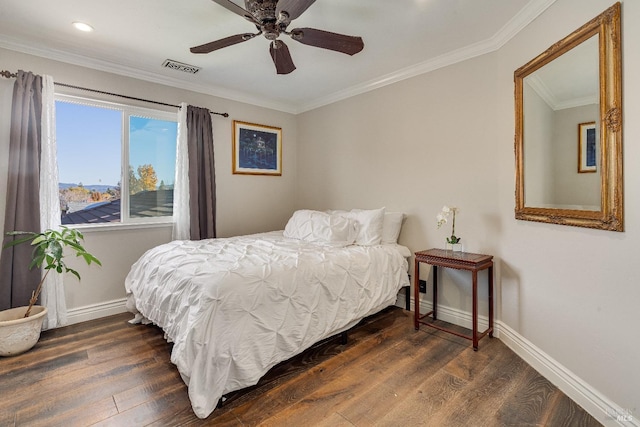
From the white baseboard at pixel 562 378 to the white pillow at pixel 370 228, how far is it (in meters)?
1.02

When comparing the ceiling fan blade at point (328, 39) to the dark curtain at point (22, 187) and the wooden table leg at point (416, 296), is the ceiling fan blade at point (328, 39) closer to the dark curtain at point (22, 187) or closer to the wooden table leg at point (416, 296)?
the wooden table leg at point (416, 296)

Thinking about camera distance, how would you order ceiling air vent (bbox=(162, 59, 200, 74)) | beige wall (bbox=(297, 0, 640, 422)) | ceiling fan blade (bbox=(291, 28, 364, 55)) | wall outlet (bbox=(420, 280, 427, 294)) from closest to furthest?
beige wall (bbox=(297, 0, 640, 422)) < ceiling fan blade (bbox=(291, 28, 364, 55)) < ceiling air vent (bbox=(162, 59, 200, 74)) < wall outlet (bbox=(420, 280, 427, 294))

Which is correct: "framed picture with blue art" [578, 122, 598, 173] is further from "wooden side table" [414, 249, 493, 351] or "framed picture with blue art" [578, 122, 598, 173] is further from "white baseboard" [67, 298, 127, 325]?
"white baseboard" [67, 298, 127, 325]

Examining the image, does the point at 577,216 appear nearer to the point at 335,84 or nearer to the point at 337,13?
the point at 337,13

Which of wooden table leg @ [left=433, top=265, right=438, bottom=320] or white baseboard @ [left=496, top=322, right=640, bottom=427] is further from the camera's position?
wooden table leg @ [left=433, top=265, right=438, bottom=320]

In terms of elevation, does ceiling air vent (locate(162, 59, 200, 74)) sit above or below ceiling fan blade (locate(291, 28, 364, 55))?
above

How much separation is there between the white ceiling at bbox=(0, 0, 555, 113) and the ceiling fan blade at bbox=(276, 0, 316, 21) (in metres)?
0.46

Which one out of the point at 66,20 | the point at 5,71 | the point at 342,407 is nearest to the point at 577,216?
the point at 342,407

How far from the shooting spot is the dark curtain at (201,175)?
3.41 m

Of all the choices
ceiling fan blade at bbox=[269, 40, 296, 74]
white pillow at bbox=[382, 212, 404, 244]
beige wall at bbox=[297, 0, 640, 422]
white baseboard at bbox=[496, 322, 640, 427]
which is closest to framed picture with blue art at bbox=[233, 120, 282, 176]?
beige wall at bbox=[297, 0, 640, 422]

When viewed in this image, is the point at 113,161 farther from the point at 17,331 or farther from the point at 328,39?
the point at 328,39

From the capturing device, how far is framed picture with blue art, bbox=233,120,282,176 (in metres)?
3.96

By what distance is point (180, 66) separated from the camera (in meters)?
3.07

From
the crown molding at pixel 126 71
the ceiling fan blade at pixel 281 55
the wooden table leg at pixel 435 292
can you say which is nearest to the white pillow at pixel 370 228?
the wooden table leg at pixel 435 292
